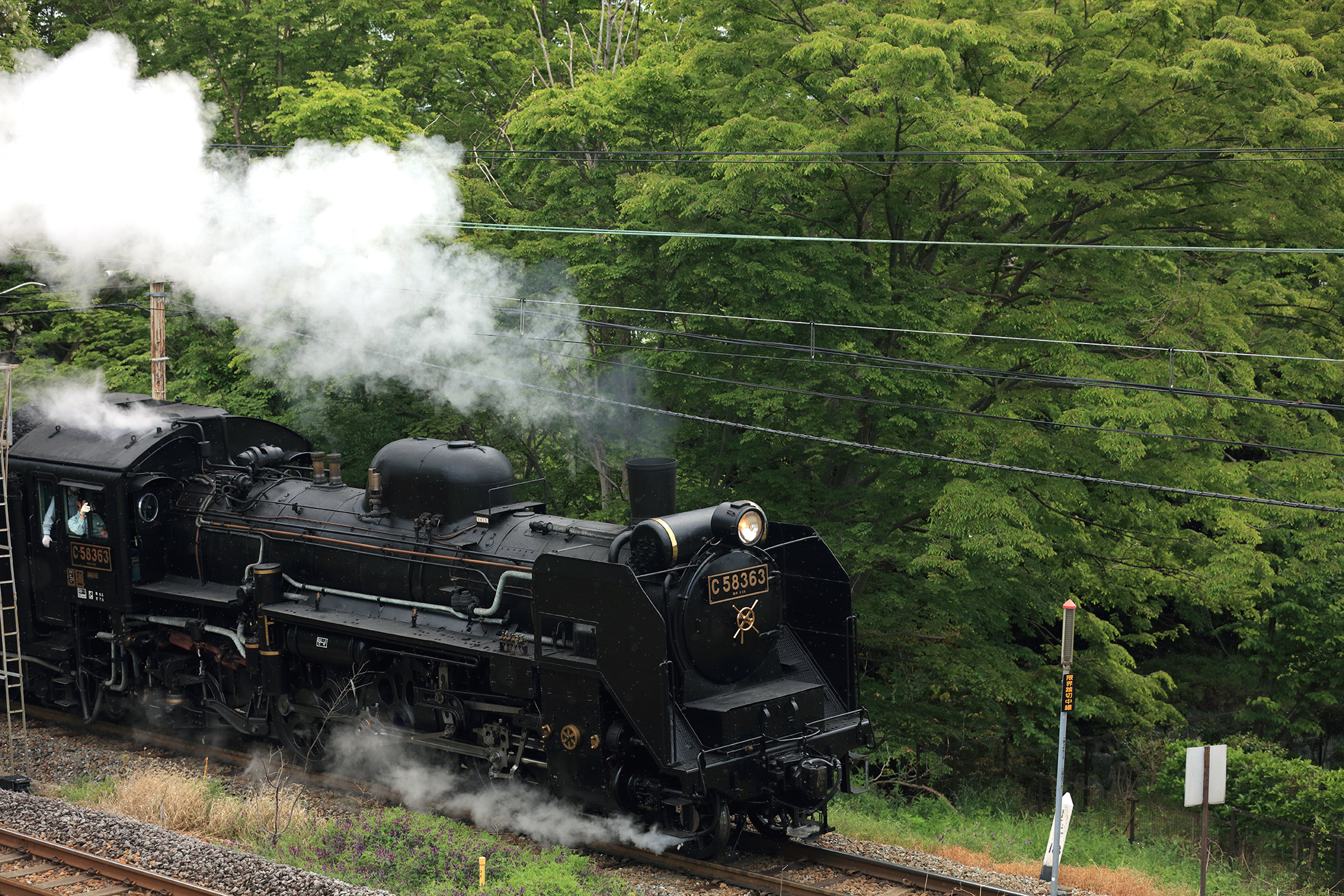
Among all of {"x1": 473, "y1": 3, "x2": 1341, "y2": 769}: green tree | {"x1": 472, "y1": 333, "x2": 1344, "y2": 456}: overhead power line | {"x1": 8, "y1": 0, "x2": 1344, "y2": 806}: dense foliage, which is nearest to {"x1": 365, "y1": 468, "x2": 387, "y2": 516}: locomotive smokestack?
{"x1": 472, "y1": 333, "x2": 1344, "y2": 456}: overhead power line

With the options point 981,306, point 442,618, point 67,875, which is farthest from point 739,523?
point 981,306

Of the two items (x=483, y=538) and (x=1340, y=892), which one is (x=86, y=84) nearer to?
(x=483, y=538)

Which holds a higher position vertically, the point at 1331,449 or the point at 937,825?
the point at 1331,449

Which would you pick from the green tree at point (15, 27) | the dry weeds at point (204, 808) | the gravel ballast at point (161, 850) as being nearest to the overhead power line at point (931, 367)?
the dry weeds at point (204, 808)

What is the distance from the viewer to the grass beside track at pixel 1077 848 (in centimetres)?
1023

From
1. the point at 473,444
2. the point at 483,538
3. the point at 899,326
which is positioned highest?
the point at 899,326

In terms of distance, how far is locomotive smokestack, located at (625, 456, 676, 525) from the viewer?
33.3 feet

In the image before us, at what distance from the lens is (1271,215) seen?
1559cm

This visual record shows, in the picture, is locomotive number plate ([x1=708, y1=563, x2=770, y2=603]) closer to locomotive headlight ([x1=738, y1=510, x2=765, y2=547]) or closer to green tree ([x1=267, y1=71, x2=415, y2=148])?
locomotive headlight ([x1=738, y1=510, x2=765, y2=547])

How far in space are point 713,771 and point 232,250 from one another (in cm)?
1157

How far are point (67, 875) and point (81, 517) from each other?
5587 millimetres

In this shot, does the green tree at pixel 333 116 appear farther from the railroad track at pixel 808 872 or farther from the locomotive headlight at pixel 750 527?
the railroad track at pixel 808 872

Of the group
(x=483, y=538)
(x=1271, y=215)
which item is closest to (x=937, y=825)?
(x=483, y=538)

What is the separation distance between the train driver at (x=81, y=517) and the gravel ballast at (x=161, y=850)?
347 centimetres
